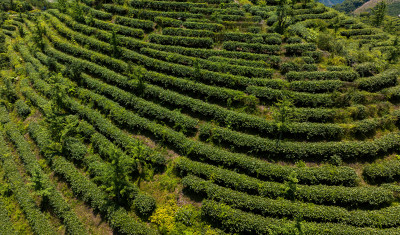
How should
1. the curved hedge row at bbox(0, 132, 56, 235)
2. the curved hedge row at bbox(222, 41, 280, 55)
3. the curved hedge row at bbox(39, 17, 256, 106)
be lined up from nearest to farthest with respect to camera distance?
the curved hedge row at bbox(0, 132, 56, 235), the curved hedge row at bbox(39, 17, 256, 106), the curved hedge row at bbox(222, 41, 280, 55)

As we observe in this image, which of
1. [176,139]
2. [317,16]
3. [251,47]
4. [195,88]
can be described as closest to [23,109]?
[176,139]

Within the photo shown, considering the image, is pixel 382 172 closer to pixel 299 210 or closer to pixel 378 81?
pixel 299 210

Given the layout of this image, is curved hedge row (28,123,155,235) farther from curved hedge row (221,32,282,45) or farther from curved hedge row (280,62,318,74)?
curved hedge row (221,32,282,45)

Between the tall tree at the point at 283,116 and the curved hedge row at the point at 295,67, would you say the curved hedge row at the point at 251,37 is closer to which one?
the curved hedge row at the point at 295,67

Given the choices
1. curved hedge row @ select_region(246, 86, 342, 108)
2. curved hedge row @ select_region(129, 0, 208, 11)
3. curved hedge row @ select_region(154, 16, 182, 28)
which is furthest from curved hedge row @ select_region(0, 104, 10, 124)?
curved hedge row @ select_region(246, 86, 342, 108)

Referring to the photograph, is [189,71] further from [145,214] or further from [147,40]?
[145,214]

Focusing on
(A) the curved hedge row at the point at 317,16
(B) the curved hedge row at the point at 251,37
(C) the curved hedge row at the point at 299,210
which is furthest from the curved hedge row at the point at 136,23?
(C) the curved hedge row at the point at 299,210
